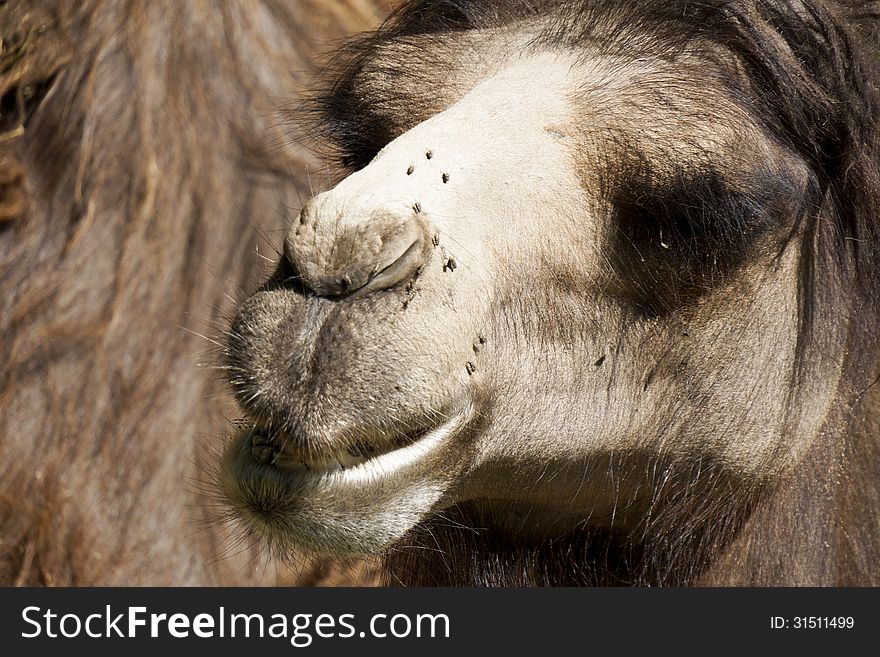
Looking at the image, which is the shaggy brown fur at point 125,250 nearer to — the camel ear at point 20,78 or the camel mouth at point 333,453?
the camel ear at point 20,78

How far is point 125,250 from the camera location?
4.90m

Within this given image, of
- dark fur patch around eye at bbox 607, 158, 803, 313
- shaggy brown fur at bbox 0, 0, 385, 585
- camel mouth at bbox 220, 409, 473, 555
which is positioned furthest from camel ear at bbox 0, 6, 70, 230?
dark fur patch around eye at bbox 607, 158, 803, 313

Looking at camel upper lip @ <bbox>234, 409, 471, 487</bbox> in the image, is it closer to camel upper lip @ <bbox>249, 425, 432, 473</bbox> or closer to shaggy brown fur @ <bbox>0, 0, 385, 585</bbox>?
camel upper lip @ <bbox>249, 425, 432, 473</bbox>

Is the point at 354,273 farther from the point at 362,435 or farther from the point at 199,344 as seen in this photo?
the point at 199,344

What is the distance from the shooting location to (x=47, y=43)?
4.60m

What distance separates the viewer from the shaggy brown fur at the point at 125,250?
4617 millimetres

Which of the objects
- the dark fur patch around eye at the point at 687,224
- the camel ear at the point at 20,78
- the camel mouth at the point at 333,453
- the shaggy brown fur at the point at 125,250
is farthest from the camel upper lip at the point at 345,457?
Result: the camel ear at the point at 20,78

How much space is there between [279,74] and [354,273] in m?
3.28

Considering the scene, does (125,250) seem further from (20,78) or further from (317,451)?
(317,451)

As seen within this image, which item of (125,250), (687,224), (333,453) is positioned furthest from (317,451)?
(125,250)

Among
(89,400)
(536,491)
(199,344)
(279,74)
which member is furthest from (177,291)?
(536,491)

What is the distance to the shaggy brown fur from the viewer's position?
462 centimetres

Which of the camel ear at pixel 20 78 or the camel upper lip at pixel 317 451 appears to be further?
the camel ear at pixel 20 78

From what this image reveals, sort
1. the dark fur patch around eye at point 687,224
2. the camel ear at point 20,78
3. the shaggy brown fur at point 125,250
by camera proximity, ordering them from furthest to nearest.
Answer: the shaggy brown fur at point 125,250, the camel ear at point 20,78, the dark fur patch around eye at point 687,224
